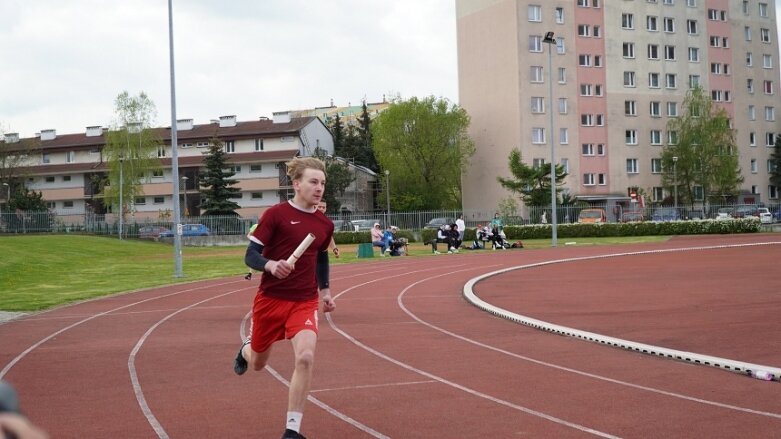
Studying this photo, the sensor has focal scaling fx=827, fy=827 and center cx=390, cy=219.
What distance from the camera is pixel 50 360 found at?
10688 mm

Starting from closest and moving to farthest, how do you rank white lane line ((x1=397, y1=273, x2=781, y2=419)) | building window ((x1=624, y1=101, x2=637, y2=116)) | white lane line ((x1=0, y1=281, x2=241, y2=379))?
white lane line ((x1=397, y1=273, x2=781, y2=419)) → white lane line ((x1=0, y1=281, x2=241, y2=379)) → building window ((x1=624, y1=101, x2=637, y2=116))

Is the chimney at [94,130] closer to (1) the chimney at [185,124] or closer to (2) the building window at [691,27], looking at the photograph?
(1) the chimney at [185,124]

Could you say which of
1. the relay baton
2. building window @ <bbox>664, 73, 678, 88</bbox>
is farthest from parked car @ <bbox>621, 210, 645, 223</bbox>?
the relay baton

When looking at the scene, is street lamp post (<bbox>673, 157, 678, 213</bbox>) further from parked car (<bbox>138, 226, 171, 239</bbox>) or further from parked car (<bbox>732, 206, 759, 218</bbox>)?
parked car (<bbox>138, 226, 171, 239</bbox>)

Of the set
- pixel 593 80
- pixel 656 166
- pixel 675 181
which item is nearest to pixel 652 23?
pixel 593 80

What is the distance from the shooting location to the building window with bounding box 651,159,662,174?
73.6 m

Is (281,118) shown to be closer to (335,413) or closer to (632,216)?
(632,216)

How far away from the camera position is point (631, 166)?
72.3 m

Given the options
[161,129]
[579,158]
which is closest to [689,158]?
[579,158]

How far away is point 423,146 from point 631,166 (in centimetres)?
1826

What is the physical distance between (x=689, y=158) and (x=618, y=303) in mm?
60275

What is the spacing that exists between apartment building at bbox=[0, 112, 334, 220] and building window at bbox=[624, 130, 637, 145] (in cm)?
2945

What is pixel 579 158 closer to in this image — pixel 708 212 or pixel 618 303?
pixel 708 212

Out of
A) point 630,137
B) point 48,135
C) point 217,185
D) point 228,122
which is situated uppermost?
point 228,122
